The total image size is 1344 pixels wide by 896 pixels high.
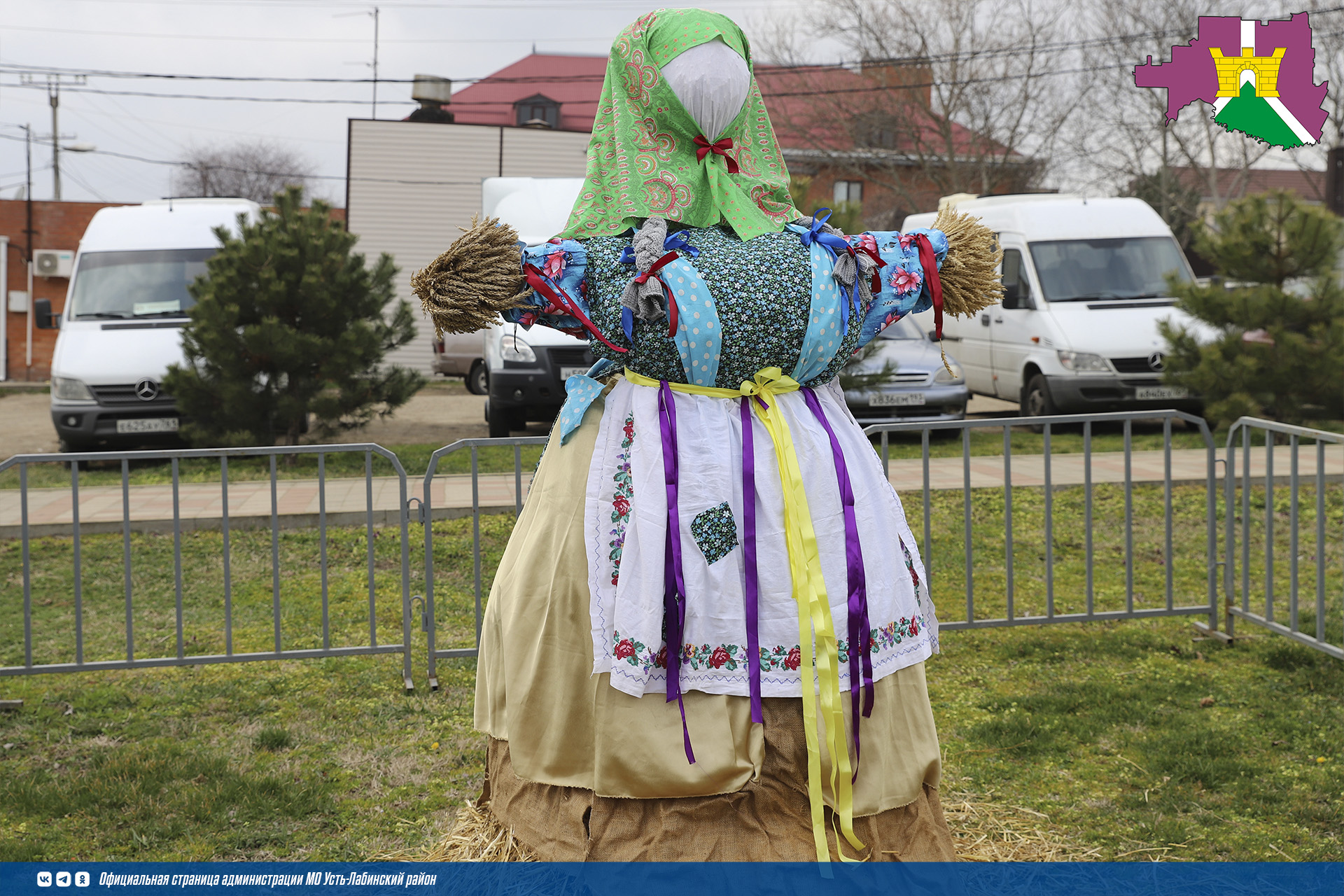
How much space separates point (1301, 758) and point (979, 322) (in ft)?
31.4

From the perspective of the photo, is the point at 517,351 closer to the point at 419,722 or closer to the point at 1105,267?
the point at 1105,267

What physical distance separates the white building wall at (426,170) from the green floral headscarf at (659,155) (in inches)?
781

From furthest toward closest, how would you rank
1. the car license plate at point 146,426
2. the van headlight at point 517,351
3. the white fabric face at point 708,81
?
the van headlight at point 517,351
the car license plate at point 146,426
the white fabric face at point 708,81

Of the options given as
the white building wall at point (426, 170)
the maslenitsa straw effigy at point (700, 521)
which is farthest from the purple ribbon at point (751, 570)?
the white building wall at point (426, 170)

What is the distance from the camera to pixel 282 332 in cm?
1008

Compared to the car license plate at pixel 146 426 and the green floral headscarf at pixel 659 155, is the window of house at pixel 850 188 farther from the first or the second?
the green floral headscarf at pixel 659 155

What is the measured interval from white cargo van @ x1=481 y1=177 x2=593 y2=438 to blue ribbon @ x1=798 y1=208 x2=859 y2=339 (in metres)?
8.01

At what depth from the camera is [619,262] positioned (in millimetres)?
2592

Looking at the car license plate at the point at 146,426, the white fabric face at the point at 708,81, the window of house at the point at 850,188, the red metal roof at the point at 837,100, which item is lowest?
the car license plate at the point at 146,426

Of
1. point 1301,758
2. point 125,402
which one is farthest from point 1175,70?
point 125,402

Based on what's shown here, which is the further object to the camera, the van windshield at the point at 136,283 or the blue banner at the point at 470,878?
the van windshield at the point at 136,283

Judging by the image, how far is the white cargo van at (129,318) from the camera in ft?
36.0

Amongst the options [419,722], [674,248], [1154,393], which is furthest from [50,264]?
[674,248]

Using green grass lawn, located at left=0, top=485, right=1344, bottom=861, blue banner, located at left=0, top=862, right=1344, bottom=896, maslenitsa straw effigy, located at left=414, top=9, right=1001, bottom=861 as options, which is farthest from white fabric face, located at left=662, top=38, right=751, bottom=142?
green grass lawn, located at left=0, top=485, right=1344, bottom=861
